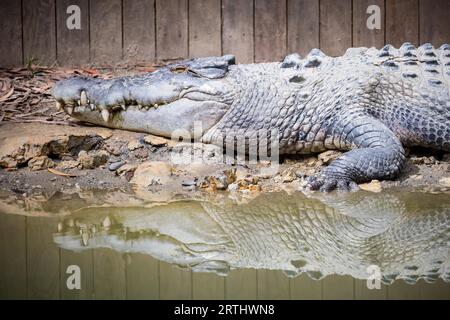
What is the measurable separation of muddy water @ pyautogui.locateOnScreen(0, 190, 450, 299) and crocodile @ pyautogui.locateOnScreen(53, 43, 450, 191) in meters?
1.01

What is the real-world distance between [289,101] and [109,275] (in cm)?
304

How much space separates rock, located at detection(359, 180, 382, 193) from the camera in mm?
4427

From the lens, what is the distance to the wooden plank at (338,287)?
2217 mm

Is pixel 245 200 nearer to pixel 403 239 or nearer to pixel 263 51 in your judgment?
pixel 403 239

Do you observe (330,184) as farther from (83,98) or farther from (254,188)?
(83,98)

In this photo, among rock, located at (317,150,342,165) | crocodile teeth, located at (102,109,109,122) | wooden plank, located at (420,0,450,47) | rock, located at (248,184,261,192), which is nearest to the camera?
rock, located at (248,184,261,192)

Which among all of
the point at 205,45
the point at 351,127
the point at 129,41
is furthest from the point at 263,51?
the point at 351,127

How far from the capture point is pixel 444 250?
2.74 m

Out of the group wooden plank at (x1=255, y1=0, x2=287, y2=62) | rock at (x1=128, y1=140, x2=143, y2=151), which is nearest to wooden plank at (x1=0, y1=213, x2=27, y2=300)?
rock at (x1=128, y1=140, x2=143, y2=151)

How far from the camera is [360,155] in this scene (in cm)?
455

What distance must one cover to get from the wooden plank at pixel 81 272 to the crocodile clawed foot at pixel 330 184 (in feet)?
6.55

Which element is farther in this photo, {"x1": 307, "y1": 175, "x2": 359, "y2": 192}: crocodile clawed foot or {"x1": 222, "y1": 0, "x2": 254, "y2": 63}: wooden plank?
{"x1": 222, "y1": 0, "x2": 254, "y2": 63}: wooden plank

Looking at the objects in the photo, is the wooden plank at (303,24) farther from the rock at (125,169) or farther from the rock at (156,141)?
the rock at (125,169)

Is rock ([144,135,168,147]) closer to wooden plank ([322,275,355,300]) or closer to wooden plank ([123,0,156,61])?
wooden plank ([123,0,156,61])
